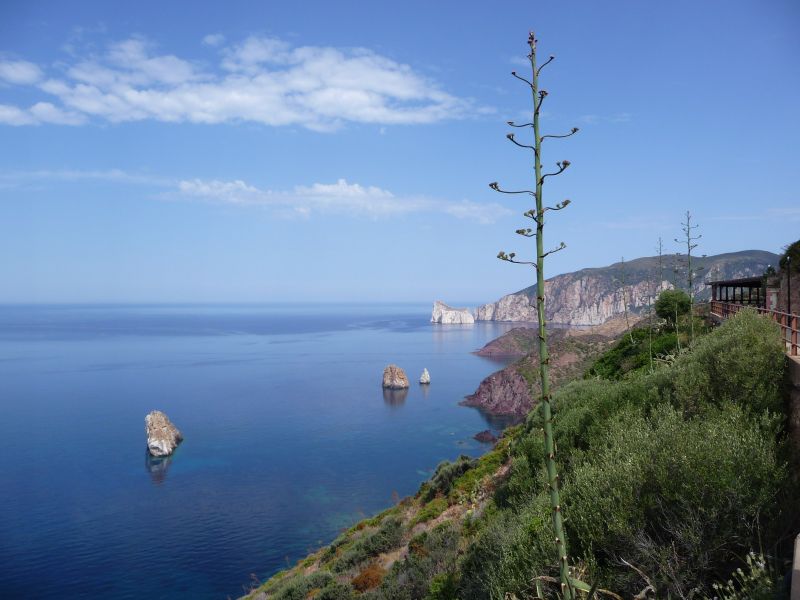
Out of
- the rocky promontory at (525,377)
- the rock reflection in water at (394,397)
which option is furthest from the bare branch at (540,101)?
the rock reflection in water at (394,397)

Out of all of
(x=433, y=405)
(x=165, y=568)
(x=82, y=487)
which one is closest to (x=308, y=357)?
(x=433, y=405)

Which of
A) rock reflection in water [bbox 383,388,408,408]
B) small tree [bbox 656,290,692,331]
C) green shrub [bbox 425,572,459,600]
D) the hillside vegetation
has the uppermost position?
small tree [bbox 656,290,692,331]

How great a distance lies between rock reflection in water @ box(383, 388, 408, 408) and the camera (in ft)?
358

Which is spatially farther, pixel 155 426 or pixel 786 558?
pixel 155 426

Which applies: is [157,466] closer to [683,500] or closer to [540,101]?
[683,500]

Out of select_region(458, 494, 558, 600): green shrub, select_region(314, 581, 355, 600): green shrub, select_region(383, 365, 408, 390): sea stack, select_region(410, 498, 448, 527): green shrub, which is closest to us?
select_region(458, 494, 558, 600): green shrub

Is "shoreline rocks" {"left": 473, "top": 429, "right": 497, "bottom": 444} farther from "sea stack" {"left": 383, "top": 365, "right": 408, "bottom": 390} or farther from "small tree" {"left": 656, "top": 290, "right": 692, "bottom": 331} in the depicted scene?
"small tree" {"left": 656, "top": 290, "right": 692, "bottom": 331}

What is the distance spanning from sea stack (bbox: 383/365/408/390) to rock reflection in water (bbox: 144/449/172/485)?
55482mm

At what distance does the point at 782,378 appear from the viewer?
39.5 feet

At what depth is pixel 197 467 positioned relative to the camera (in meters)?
71.1

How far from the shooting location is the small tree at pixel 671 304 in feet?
104

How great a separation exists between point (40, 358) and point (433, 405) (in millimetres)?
128403

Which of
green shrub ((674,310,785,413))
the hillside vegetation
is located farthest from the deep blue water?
green shrub ((674,310,785,413))

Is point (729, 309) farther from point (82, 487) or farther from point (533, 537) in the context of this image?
point (82, 487)
